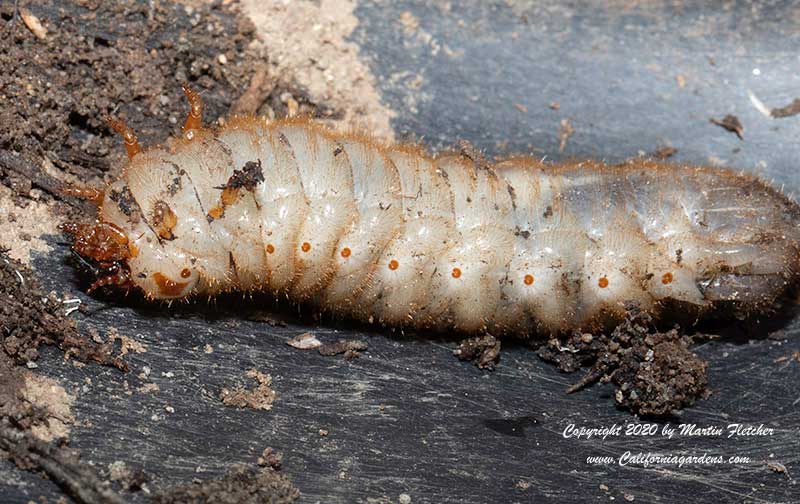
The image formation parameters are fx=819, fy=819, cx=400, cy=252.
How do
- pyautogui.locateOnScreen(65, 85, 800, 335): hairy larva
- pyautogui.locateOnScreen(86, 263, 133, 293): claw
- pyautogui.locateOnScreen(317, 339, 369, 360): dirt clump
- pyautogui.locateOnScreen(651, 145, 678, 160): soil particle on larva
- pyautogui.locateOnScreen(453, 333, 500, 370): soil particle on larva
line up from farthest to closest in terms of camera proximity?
pyautogui.locateOnScreen(651, 145, 678, 160): soil particle on larva → pyautogui.locateOnScreen(453, 333, 500, 370): soil particle on larva → pyautogui.locateOnScreen(317, 339, 369, 360): dirt clump → pyautogui.locateOnScreen(65, 85, 800, 335): hairy larva → pyautogui.locateOnScreen(86, 263, 133, 293): claw

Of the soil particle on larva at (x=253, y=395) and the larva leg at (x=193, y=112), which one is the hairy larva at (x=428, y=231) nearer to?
the larva leg at (x=193, y=112)

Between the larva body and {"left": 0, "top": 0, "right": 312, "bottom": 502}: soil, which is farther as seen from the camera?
the larva body

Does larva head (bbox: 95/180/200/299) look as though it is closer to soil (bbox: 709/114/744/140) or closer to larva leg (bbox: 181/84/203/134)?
larva leg (bbox: 181/84/203/134)

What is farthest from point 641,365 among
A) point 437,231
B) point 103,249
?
point 103,249

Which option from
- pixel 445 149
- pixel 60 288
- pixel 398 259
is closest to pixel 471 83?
pixel 445 149

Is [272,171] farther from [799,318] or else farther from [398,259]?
[799,318]

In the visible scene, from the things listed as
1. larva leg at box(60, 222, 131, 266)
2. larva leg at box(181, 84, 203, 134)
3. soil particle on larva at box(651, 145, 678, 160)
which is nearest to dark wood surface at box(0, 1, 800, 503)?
soil particle on larva at box(651, 145, 678, 160)

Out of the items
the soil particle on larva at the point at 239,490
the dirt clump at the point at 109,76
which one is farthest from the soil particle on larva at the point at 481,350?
the dirt clump at the point at 109,76

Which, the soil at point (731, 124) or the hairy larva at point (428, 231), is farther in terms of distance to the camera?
the soil at point (731, 124)
